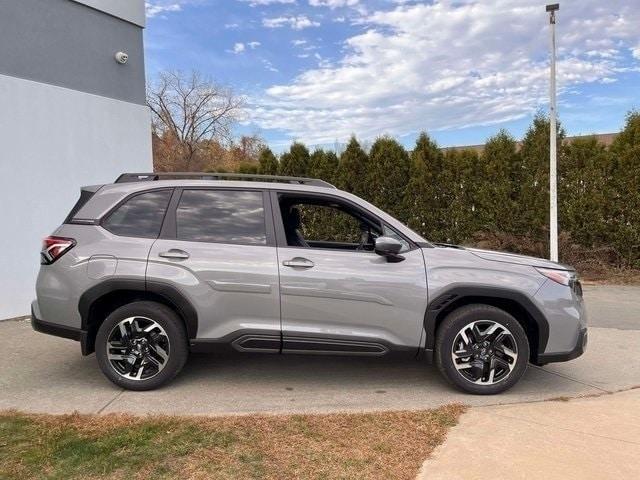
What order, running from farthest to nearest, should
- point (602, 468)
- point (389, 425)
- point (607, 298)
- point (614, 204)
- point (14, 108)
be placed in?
point (614, 204)
point (607, 298)
point (14, 108)
point (389, 425)
point (602, 468)

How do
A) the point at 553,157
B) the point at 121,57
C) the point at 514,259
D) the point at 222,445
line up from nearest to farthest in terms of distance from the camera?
the point at 222,445 → the point at 514,259 → the point at 121,57 → the point at 553,157

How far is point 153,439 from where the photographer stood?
3.68 metres

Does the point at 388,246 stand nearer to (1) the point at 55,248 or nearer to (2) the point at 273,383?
(2) the point at 273,383

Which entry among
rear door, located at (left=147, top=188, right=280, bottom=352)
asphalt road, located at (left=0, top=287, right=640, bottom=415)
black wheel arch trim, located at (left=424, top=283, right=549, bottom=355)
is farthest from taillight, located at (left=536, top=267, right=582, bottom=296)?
rear door, located at (left=147, top=188, right=280, bottom=352)

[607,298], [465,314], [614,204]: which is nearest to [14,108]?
[465,314]

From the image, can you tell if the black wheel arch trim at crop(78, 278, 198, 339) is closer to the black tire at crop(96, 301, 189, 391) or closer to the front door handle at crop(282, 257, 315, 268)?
the black tire at crop(96, 301, 189, 391)

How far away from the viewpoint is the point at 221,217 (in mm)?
4750

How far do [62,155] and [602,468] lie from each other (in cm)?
758

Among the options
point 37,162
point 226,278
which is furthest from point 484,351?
point 37,162

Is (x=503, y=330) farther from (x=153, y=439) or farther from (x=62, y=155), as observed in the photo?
(x=62, y=155)

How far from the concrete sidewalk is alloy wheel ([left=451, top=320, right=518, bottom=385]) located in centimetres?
31

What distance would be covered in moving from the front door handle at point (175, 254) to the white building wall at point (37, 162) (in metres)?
3.85

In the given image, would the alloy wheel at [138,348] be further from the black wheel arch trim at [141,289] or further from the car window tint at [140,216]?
the car window tint at [140,216]

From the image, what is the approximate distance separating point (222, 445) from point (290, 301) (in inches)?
51.6
